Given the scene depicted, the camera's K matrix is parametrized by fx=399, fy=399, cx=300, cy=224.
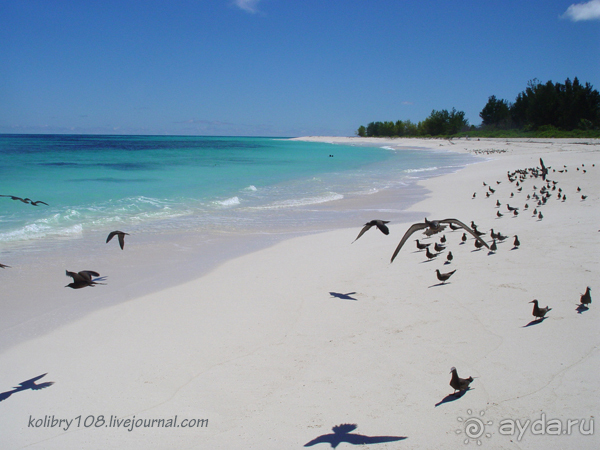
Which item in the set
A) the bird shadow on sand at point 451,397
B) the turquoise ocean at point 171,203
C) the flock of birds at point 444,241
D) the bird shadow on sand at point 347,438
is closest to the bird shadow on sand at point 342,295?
the flock of birds at point 444,241

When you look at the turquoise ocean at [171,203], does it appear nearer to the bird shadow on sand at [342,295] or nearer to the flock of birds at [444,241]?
the flock of birds at [444,241]

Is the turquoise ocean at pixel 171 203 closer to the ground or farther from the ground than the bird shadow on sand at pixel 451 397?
farther from the ground

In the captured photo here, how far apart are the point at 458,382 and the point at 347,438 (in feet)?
3.14

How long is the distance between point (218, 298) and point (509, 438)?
13.2 feet

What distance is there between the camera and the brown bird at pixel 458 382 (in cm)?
305

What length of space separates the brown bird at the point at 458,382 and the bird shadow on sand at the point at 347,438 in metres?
0.57

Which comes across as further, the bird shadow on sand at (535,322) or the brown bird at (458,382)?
the bird shadow on sand at (535,322)

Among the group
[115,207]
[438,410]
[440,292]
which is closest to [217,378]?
[438,410]

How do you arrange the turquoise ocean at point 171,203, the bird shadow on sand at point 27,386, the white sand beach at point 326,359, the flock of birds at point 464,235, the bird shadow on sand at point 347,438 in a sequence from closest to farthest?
the bird shadow on sand at point 347,438
the white sand beach at point 326,359
the bird shadow on sand at point 27,386
the flock of birds at point 464,235
the turquoise ocean at point 171,203

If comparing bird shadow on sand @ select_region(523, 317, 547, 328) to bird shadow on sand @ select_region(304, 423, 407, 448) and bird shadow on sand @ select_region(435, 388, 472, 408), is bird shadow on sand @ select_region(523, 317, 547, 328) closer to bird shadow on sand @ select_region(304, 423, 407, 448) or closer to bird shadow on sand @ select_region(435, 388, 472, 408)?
bird shadow on sand @ select_region(435, 388, 472, 408)

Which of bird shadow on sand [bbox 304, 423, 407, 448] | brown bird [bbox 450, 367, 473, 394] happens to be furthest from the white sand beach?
brown bird [bbox 450, 367, 473, 394]

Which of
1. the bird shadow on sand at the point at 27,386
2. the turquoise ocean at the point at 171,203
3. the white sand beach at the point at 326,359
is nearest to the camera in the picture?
the white sand beach at the point at 326,359

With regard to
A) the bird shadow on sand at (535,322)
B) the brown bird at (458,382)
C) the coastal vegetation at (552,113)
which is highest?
the coastal vegetation at (552,113)

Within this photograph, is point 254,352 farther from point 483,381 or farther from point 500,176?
point 500,176
